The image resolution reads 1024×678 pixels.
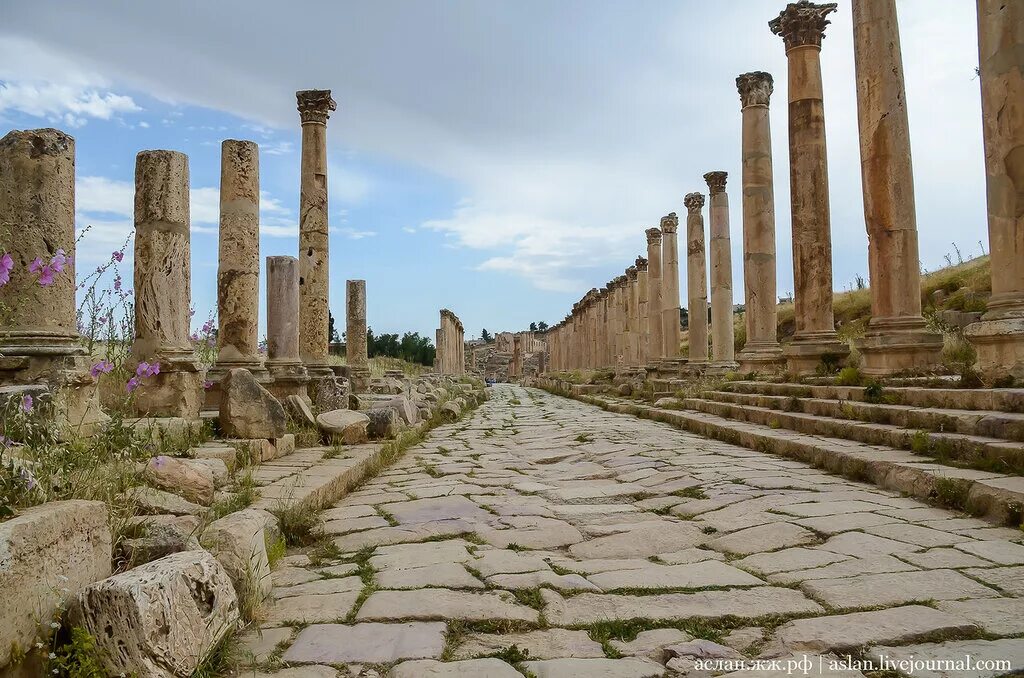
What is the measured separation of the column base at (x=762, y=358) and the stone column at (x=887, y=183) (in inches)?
165

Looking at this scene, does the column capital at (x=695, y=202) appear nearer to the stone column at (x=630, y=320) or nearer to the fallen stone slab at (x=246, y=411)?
the stone column at (x=630, y=320)

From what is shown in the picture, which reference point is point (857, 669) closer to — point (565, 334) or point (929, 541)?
point (929, 541)

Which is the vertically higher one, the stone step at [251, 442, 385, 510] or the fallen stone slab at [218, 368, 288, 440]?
the fallen stone slab at [218, 368, 288, 440]

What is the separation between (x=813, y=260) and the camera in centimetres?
1289

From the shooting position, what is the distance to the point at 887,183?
10.2 meters

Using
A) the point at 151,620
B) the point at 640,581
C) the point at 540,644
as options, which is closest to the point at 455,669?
the point at 540,644

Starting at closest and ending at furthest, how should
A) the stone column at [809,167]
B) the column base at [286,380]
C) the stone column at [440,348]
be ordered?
the column base at [286,380], the stone column at [809,167], the stone column at [440,348]

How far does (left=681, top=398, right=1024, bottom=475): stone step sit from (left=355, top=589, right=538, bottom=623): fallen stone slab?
13.3ft

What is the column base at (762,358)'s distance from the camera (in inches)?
574

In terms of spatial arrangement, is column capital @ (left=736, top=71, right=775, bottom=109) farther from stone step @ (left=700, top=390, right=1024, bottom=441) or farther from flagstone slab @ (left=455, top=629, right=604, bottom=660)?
flagstone slab @ (left=455, top=629, right=604, bottom=660)

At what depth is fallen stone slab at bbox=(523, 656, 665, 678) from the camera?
260cm

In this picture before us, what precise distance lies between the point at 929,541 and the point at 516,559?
8.01 ft

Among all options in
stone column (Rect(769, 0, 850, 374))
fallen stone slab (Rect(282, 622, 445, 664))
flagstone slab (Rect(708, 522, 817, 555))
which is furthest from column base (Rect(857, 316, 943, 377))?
fallen stone slab (Rect(282, 622, 445, 664))

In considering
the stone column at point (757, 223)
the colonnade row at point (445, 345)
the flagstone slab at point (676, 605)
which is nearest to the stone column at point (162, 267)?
the flagstone slab at point (676, 605)
